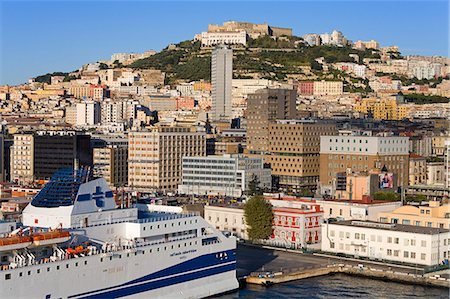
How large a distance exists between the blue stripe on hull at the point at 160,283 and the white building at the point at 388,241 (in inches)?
241

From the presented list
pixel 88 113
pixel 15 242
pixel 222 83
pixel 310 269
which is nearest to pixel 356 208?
pixel 310 269

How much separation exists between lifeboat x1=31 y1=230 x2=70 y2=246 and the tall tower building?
58.7 metres

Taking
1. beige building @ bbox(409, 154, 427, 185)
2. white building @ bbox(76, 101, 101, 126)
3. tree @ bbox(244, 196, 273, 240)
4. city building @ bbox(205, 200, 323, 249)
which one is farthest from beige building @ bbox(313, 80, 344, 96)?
tree @ bbox(244, 196, 273, 240)

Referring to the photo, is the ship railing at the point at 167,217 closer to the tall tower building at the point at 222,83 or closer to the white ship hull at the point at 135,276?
the white ship hull at the point at 135,276

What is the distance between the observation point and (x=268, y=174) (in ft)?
169

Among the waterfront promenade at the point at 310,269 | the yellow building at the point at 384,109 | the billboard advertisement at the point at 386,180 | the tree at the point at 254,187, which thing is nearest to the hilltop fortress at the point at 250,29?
the yellow building at the point at 384,109

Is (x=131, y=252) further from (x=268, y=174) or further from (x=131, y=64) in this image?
(x=131, y=64)

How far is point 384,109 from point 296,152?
138ft

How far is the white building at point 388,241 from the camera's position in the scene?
28594mm

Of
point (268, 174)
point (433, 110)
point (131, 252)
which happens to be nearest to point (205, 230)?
point (131, 252)

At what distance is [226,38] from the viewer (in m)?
115

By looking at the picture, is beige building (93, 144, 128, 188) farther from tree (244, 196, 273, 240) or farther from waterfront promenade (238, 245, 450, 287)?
waterfront promenade (238, 245, 450, 287)

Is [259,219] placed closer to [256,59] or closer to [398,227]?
[398,227]

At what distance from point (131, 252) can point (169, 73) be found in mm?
95402
